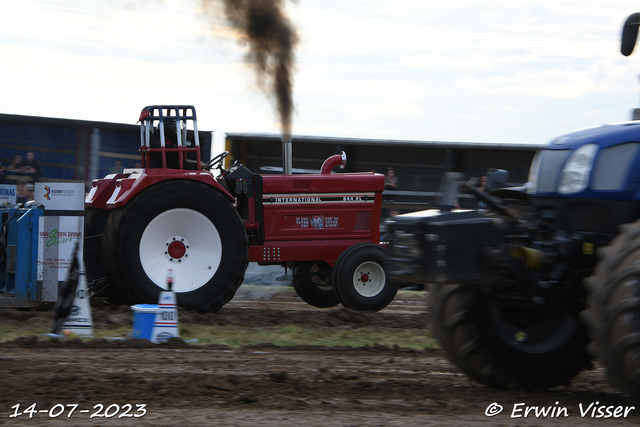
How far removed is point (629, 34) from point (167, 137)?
16.3 ft

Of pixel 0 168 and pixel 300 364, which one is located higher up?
pixel 0 168

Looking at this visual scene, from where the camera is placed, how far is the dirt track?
376cm

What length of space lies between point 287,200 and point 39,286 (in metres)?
2.91

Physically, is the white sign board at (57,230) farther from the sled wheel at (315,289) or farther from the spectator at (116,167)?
the spectator at (116,167)

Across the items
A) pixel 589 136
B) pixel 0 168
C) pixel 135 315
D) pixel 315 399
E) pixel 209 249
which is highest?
pixel 0 168

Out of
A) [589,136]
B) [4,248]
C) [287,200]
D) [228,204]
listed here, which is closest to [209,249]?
[228,204]

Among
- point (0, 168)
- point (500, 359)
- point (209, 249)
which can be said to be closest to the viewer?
point (500, 359)

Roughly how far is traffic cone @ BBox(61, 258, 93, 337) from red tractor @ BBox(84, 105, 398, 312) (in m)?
0.95

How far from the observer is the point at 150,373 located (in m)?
4.84

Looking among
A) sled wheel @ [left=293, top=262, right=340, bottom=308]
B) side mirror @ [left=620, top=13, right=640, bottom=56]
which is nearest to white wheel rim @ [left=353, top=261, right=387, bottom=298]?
sled wheel @ [left=293, top=262, right=340, bottom=308]

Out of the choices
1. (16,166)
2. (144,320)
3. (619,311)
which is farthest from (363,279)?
(16,166)

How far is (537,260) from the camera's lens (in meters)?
4.28

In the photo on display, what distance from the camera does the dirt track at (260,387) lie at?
3.76 meters

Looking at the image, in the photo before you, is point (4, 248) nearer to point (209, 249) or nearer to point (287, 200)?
point (209, 249)
